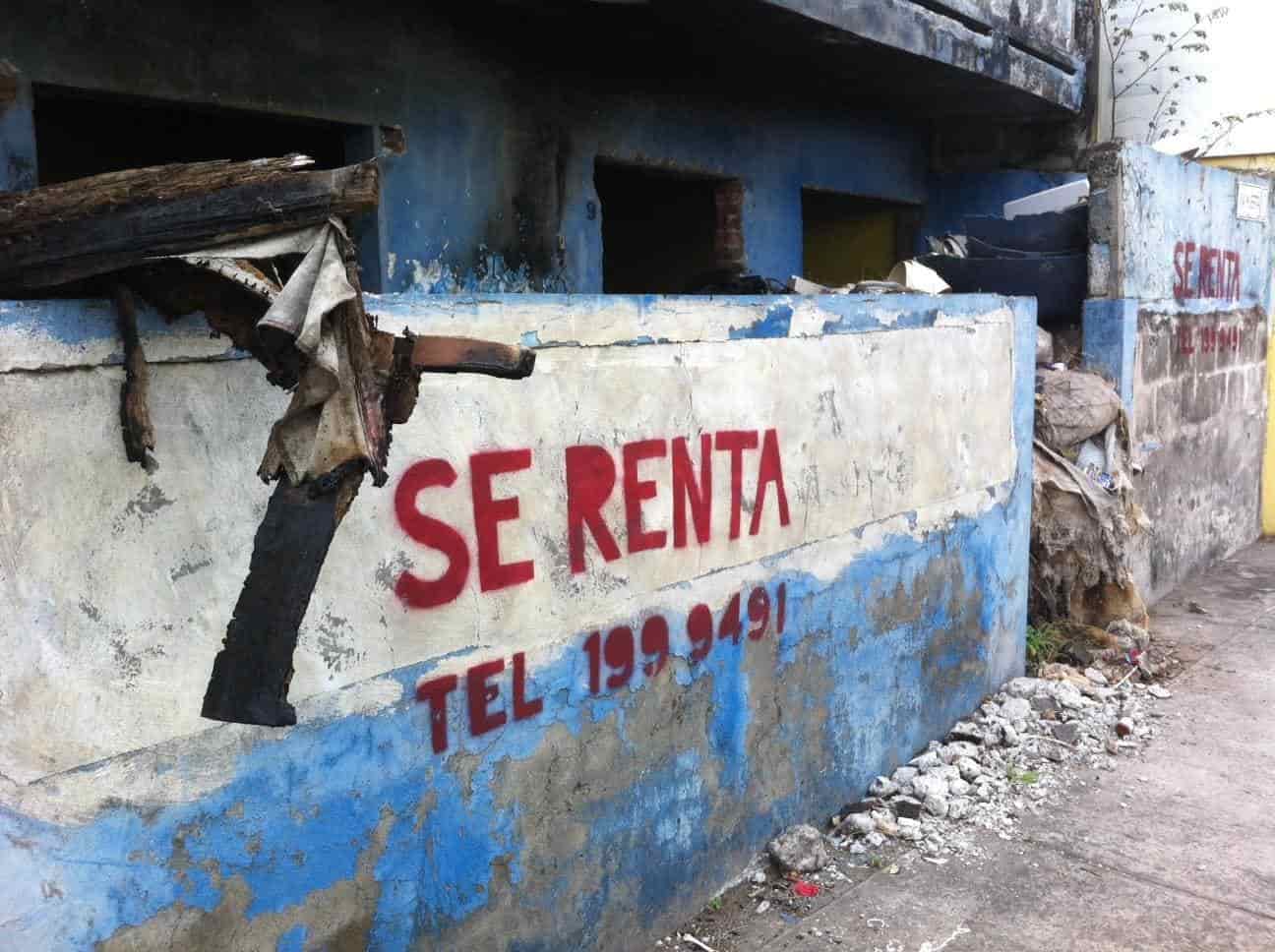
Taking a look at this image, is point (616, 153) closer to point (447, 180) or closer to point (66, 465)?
point (447, 180)

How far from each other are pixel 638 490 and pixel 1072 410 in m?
3.75

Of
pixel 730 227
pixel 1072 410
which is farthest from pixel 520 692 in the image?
pixel 730 227

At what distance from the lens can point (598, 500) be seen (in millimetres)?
3100

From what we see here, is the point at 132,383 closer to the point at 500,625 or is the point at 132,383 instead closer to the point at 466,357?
the point at 466,357

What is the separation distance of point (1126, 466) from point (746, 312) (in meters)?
3.78

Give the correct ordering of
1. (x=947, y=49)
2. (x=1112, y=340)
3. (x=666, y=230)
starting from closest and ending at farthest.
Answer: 1. (x=1112, y=340)
2. (x=947, y=49)
3. (x=666, y=230)

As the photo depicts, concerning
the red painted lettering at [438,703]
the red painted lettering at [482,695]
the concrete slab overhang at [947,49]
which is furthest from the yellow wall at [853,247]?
the red painted lettering at [438,703]

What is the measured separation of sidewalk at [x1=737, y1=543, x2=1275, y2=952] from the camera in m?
3.42

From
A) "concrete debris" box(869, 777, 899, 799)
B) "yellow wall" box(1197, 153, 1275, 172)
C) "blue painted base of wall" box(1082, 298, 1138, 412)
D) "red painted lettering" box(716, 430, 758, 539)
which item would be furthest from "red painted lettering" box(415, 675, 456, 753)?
"yellow wall" box(1197, 153, 1275, 172)

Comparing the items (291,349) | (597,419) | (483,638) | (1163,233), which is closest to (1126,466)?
(1163,233)

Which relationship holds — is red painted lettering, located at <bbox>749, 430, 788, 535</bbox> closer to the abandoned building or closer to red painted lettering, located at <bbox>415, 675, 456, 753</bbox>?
the abandoned building

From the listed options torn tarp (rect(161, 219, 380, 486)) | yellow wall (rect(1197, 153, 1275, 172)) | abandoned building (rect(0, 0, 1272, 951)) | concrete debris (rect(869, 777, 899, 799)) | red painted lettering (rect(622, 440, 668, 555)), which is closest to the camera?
torn tarp (rect(161, 219, 380, 486))

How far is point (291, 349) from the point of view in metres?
1.90

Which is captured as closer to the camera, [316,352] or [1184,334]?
[316,352]
